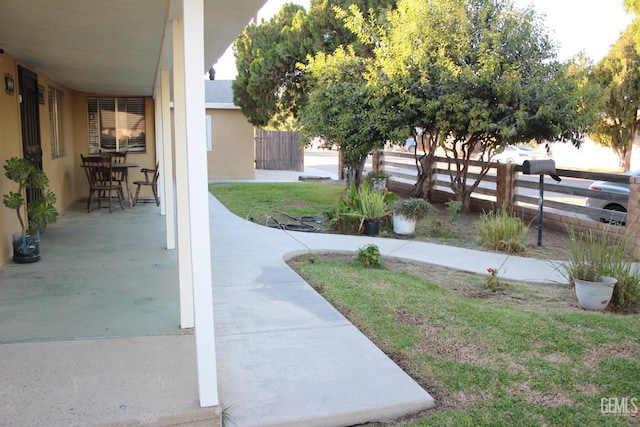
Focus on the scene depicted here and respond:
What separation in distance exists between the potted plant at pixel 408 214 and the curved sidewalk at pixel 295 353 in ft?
5.55

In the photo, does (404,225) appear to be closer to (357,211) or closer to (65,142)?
(357,211)

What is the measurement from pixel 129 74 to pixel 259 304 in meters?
5.39

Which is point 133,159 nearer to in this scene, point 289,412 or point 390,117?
point 390,117

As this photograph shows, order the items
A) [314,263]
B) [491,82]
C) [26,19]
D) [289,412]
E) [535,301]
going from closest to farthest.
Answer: [289,412], [26,19], [535,301], [314,263], [491,82]

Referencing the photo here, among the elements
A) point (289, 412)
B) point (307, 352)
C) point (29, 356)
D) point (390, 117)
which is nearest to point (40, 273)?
point (29, 356)

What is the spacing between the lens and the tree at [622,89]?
809 inches

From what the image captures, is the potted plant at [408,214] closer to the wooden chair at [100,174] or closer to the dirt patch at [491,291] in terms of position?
the dirt patch at [491,291]

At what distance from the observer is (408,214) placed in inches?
354

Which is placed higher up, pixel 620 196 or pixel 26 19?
pixel 26 19

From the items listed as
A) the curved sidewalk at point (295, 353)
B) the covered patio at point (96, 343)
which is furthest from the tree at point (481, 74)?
the covered patio at point (96, 343)

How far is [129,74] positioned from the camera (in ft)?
29.6

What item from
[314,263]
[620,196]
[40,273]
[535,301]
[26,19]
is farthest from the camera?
[620,196]

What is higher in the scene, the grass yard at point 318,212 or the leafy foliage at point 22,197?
the leafy foliage at point 22,197

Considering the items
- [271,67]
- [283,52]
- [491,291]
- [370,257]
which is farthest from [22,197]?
[271,67]
